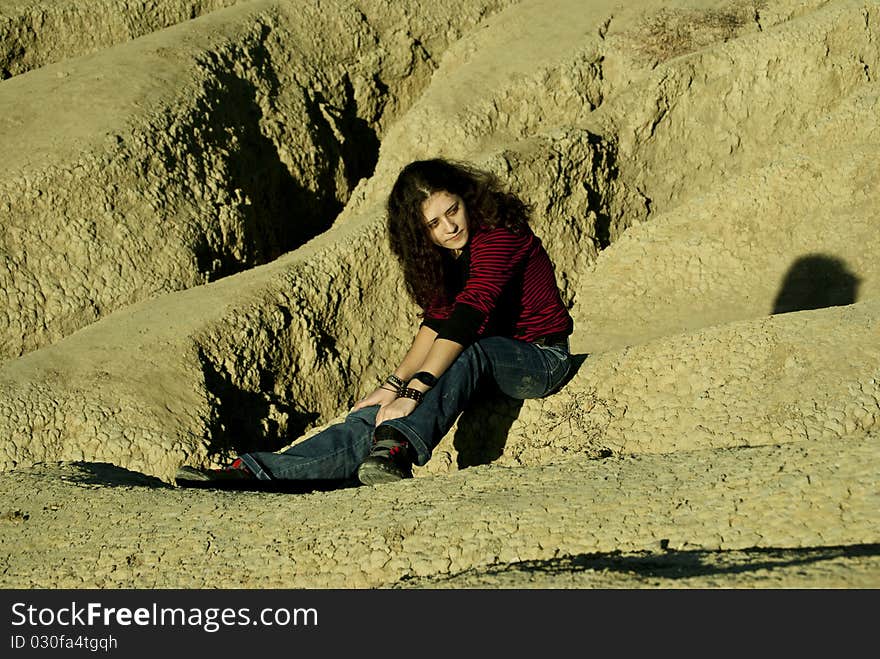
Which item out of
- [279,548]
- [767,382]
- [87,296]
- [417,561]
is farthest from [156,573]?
[87,296]

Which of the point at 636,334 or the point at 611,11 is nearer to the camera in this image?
the point at 636,334

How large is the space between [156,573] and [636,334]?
529 cm

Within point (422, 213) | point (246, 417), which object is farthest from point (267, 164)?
point (422, 213)

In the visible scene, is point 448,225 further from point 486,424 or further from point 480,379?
point 486,424

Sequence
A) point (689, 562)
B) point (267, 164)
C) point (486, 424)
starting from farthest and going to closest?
point (267, 164)
point (486, 424)
point (689, 562)

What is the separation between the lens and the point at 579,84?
33.0 feet

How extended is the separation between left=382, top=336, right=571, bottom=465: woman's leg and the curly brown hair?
12.9 inches

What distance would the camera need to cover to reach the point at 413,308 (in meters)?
8.48

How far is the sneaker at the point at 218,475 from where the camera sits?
479 centimetres

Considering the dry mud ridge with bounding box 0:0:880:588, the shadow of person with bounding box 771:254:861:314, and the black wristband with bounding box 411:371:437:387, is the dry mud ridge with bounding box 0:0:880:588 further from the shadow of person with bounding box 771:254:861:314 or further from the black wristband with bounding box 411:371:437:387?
the black wristband with bounding box 411:371:437:387

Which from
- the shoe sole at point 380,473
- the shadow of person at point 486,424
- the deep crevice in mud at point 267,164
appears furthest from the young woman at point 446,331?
the deep crevice in mud at point 267,164

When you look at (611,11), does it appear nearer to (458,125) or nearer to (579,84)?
(579,84)

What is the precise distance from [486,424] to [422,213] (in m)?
1.14

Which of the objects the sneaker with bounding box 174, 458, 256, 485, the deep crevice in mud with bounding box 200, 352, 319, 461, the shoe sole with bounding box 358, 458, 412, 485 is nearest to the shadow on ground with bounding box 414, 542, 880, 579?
the shoe sole with bounding box 358, 458, 412, 485
